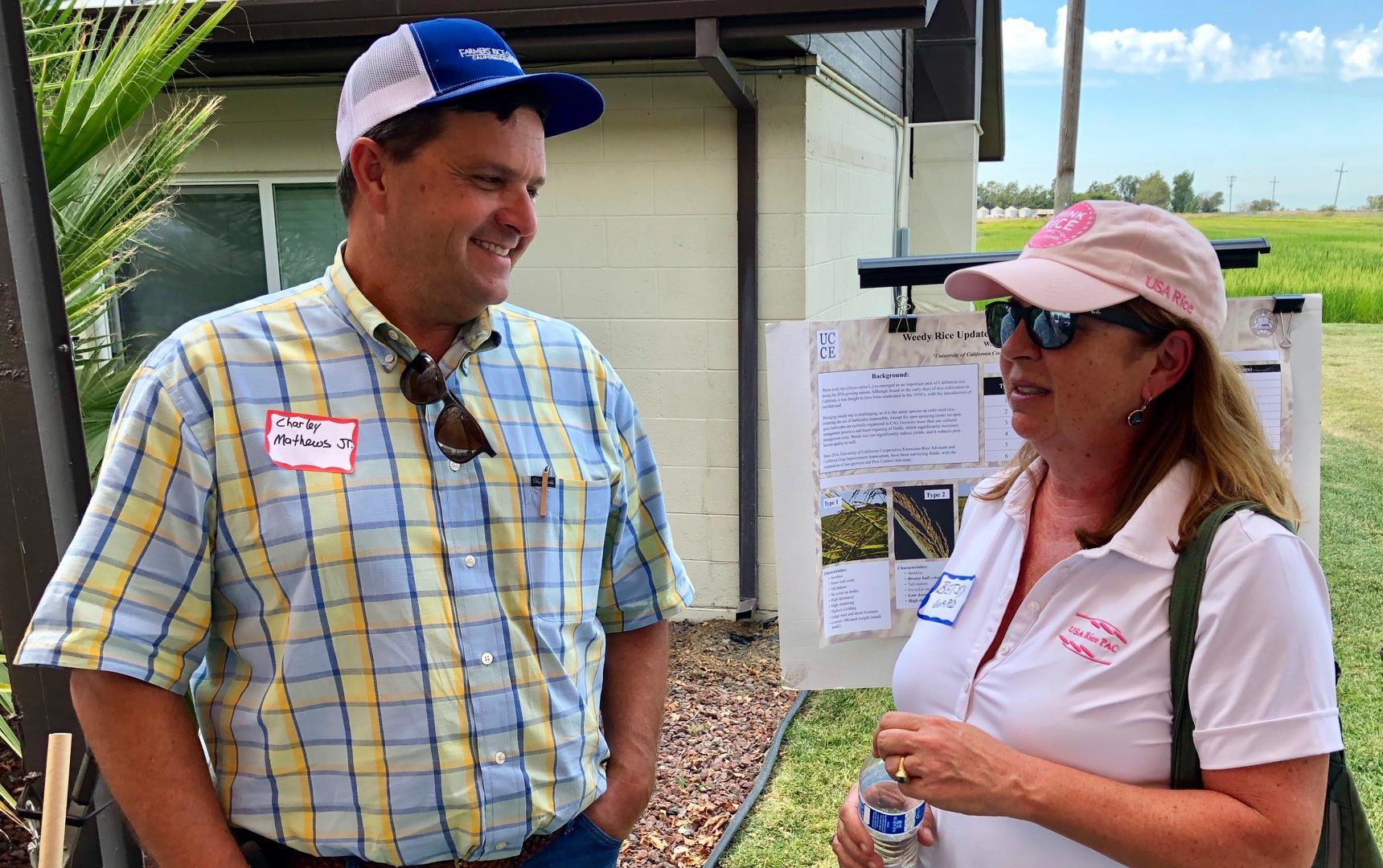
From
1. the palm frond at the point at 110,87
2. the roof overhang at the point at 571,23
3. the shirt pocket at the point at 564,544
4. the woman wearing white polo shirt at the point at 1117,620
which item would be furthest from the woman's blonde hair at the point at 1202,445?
the roof overhang at the point at 571,23

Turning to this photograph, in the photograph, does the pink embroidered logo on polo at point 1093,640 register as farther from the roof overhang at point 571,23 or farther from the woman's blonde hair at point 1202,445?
the roof overhang at point 571,23

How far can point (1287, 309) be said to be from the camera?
7.55 feet

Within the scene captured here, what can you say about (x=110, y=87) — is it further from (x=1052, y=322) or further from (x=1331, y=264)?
(x=1331, y=264)

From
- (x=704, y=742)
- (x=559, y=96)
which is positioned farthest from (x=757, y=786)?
(x=559, y=96)

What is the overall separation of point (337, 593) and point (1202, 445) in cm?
137

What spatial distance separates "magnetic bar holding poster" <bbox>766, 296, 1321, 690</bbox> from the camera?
2.47 meters

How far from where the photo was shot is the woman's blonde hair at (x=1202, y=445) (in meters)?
1.49

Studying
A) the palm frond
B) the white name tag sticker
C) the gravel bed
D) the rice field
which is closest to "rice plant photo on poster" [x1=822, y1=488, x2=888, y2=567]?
the white name tag sticker

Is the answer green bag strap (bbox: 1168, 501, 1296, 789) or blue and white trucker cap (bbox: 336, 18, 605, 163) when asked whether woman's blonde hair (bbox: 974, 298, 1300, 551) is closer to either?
green bag strap (bbox: 1168, 501, 1296, 789)

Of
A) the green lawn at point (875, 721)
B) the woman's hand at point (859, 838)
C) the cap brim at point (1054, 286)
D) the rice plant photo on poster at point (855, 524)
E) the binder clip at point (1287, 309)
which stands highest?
the cap brim at point (1054, 286)

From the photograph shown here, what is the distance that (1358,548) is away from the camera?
7.43 m

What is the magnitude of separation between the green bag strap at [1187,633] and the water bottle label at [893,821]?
425mm

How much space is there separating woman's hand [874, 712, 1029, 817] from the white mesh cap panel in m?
1.25

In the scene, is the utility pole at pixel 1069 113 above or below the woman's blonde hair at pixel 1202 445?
above
